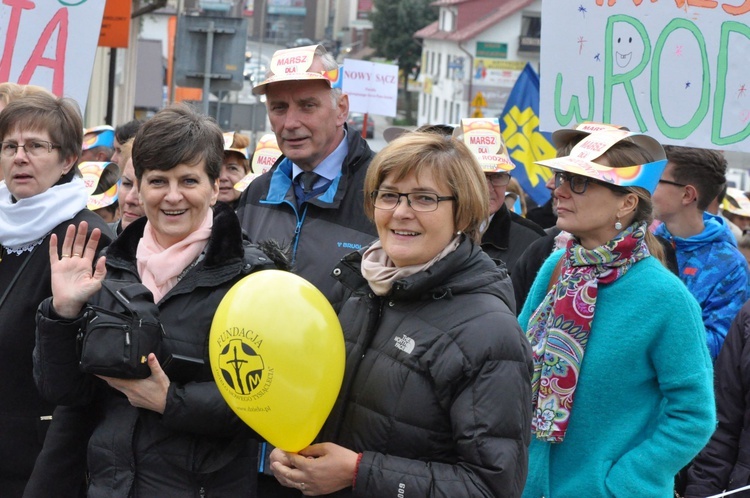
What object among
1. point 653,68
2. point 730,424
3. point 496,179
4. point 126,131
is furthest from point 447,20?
point 730,424

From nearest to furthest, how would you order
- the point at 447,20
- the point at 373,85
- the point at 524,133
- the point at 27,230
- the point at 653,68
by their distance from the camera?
the point at 27,230 < the point at 653,68 < the point at 524,133 < the point at 373,85 < the point at 447,20

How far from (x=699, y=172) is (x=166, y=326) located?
3009mm

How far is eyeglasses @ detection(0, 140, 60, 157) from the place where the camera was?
4.34 meters

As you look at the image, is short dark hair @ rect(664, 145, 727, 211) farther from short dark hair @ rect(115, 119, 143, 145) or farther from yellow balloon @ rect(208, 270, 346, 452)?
short dark hair @ rect(115, 119, 143, 145)

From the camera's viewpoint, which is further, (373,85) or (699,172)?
(373,85)

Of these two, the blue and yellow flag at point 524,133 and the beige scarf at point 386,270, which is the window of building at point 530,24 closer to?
the blue and yellow flag at point 524,133

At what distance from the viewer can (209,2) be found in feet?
121

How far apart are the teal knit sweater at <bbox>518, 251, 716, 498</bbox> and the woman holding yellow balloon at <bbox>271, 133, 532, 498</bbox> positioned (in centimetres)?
75

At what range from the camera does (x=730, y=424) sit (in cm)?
452

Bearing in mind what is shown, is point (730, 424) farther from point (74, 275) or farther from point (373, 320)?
point (74, 275)

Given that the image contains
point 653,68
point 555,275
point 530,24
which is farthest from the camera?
point 530,24

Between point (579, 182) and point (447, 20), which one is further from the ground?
point (447, 20)

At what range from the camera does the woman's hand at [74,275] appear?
136 inches

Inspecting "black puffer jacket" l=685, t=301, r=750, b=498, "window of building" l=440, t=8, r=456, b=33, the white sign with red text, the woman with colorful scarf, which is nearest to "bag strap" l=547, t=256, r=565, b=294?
the woman with colorful scarf
